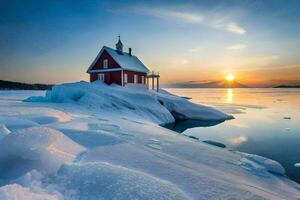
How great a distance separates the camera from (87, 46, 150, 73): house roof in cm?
2887

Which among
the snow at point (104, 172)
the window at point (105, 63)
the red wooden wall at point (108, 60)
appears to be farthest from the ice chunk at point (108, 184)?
the window at point (105, 63)

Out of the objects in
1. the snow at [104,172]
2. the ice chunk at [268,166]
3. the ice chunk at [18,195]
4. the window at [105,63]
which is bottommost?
the ice chunk at [268,166]

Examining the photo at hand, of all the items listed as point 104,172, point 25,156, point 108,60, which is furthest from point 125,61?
point 104,172

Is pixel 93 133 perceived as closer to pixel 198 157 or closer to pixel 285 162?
pixel 198 157

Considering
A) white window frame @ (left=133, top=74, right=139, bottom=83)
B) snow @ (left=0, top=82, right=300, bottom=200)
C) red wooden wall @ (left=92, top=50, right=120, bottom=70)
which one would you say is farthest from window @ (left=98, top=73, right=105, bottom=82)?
snow @ (left=0, top=82, right=300, bottom=200)

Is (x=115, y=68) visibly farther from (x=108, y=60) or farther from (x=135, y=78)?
(x=135, y=78)

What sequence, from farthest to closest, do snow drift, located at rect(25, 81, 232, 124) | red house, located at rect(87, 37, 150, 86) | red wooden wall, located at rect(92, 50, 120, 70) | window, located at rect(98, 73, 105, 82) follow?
window, located at rect(98, 73, 105, 82)
red wooden wall, located at rect(92, 50, 120, 70)
red house, located at rect(87, 37, 150, 86)
snow drift, located at rect(25, 81, 232, 124)

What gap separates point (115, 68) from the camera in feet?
94.1

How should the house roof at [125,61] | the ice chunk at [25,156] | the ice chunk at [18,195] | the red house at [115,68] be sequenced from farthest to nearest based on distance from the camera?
the house roof at [125,61], the red house at [115,68], the ice chunk at [25,156], the ice chunk at [18,195]

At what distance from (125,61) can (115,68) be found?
2.30m

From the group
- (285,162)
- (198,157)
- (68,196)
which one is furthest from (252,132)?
(68,196)

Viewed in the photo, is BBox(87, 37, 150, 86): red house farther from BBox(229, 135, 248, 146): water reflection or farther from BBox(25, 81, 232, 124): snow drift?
BBox(229, 135, 248, 146): water reflection

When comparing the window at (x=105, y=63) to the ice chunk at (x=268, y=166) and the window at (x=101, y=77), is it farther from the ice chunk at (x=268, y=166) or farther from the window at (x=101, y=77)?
the ice chunk at (x=268, y=166)

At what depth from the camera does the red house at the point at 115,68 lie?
28.6m
